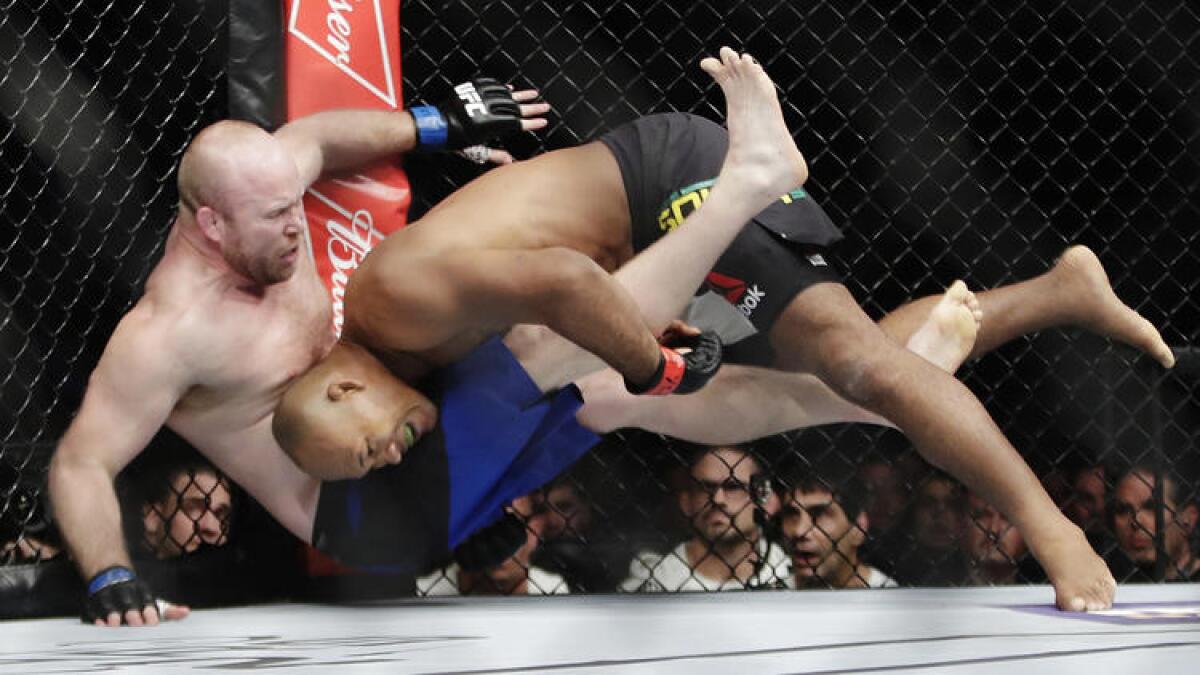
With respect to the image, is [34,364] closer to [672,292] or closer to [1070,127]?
[672,292]

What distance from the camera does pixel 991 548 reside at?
2.32 metres

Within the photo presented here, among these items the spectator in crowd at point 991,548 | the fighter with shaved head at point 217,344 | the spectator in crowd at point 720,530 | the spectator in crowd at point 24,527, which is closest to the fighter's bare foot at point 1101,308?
the spectator in crowd at point 991,548

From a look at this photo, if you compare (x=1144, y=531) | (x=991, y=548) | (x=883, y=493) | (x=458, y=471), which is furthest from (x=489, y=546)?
(x=1144, y=531)

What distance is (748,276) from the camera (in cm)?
173

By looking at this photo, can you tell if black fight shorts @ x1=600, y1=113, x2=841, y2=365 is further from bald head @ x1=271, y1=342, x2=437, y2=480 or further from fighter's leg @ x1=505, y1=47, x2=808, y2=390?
bald head @ x1=271, y1=342, x2=437, y2=480

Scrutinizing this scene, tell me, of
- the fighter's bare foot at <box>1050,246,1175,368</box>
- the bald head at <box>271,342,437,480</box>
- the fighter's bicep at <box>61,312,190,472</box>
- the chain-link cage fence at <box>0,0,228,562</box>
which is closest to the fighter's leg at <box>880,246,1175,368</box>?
the fighter's bare foot at <box>1050,246,1175,368</box>

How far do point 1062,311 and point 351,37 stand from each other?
1008 millimetres

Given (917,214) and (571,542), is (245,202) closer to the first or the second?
(571,542)

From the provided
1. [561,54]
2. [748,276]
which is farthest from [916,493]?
[561,54]

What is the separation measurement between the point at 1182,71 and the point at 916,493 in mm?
834

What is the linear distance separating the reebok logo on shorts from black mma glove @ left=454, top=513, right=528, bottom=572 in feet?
1.34

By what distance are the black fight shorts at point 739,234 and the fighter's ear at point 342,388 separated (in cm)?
41

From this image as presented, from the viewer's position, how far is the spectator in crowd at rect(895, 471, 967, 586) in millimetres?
2295

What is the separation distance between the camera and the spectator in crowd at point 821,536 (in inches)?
85.6
